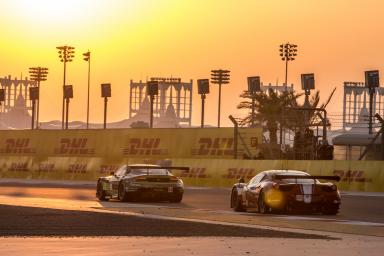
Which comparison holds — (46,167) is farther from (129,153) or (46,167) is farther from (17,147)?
(17,147)

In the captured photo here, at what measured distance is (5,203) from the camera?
2878 centimetres

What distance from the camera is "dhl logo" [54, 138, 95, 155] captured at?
62.2 meters

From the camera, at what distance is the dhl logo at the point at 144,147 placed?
59125 mm

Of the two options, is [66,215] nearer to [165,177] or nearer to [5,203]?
[5,203]

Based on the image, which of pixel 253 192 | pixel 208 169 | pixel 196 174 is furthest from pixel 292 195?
pixel 196 174

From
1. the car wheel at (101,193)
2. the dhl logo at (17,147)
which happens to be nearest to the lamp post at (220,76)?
the dhl logo at (17,147)

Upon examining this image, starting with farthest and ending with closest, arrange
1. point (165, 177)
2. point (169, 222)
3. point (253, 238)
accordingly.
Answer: point (165, 177) < point (169, 222) < point (253, 238)

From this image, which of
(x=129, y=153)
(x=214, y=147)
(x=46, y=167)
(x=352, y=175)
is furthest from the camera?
(x=46, y=167)

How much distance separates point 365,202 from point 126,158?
87.9 ft

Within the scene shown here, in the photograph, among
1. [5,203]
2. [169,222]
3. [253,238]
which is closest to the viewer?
[253,238]

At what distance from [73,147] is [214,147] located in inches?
410

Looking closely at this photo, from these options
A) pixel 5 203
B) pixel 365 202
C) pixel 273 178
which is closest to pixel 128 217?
pixel 273 178

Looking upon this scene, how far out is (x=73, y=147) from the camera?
207 feet

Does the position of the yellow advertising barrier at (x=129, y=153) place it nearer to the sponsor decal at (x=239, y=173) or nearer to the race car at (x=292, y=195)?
the sponsor decal at (x=239, y=173)
